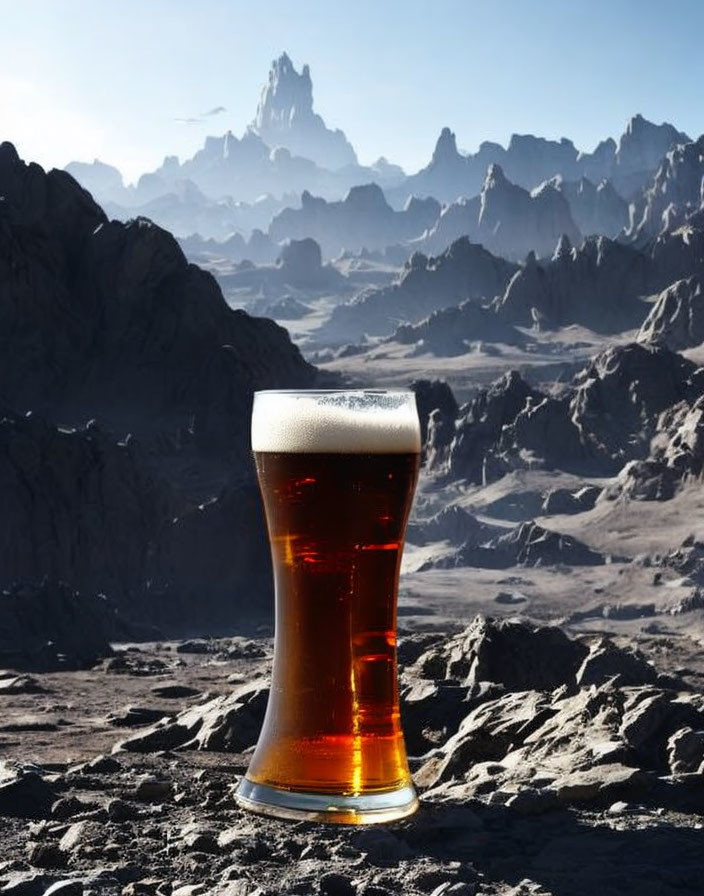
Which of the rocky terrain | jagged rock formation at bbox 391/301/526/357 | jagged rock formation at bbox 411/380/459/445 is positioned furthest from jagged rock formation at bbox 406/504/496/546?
jagged rock formation at bbox 391/301/526/357

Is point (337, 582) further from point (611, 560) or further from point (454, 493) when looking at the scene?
point (454, 493)

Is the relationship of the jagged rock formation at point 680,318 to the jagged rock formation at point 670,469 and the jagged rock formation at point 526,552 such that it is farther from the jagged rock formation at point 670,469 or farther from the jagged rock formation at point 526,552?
the jagged rock formation at point 526,552

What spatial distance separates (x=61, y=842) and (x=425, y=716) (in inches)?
166

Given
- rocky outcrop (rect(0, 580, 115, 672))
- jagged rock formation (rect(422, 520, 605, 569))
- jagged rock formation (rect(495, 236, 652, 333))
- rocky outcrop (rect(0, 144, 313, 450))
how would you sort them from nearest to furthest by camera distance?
rocky outcrop (rect(0, 580, 115, 672)) → rocky outcrop (rect(0, 144, 313, 450)) → jagged rock formation (rect(422, 520, 605, 569)) → jagged rock formation (rect(495, 236, 652, 333))

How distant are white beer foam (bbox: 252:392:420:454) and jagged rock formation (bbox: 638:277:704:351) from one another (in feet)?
349

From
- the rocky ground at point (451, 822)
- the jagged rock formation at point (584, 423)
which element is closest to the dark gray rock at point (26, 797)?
the rocky ground at point (451, 822)

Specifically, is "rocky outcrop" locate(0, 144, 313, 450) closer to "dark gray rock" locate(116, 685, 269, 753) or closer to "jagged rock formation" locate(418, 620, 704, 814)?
"dark gray rock" locate(116, 685, 269, 753)

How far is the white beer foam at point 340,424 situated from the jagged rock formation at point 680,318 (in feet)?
349

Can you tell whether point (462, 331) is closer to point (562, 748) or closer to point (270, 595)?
point (270, 595)

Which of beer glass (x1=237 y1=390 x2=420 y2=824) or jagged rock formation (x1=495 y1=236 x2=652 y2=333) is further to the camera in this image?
jagged rock formation (x1=495 y1=236 x2=652 y2=333)

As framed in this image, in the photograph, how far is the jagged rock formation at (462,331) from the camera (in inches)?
5822

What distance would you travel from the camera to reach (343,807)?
4344mm

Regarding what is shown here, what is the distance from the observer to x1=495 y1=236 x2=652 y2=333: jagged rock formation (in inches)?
5689

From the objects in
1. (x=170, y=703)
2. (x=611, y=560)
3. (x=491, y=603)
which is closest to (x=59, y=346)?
(x=491, y=603)
